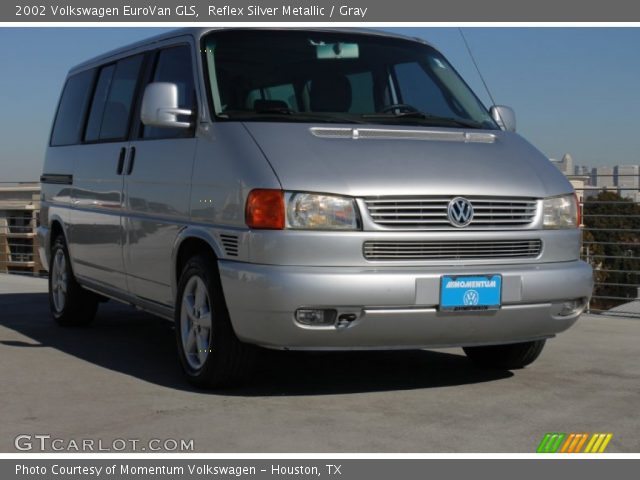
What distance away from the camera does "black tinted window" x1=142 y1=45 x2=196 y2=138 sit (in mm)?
6520

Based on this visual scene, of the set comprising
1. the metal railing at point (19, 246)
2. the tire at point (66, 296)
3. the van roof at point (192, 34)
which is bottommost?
the metal railing at point (19, 246)

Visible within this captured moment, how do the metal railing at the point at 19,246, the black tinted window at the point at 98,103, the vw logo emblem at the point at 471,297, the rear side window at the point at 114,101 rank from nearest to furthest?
the vw logo emblem at the point at 471,297
the rear side window at the point at 114,101
the black tinted window at the point at 98,103
the metal railing at the point at 19,246

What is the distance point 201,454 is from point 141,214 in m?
2.62

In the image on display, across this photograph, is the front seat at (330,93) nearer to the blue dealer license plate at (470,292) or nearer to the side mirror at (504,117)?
the side mirror at (504,117)

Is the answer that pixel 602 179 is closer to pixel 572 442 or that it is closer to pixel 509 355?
pixel 509 355

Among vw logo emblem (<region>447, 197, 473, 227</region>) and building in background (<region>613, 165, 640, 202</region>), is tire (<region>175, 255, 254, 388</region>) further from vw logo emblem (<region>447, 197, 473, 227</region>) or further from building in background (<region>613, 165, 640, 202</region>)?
building in background (<region>613, 165, 640, 202</region>)

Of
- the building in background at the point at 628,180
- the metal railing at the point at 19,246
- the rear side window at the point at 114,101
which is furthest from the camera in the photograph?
the metal railing at the point at 19,246

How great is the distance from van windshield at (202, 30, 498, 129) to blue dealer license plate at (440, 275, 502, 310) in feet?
3.75

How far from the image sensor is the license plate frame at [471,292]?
560 centimetres

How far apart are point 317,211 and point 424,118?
51.8 inches

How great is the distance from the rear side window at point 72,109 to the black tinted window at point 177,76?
5.47 feet

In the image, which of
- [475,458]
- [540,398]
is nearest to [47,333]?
[540,398]

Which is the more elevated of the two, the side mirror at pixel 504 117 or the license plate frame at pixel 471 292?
the side mirror at pixel 504 117

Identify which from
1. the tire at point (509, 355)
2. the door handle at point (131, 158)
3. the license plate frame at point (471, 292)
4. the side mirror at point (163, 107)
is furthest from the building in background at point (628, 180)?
the side mirror at point (163, 107)
